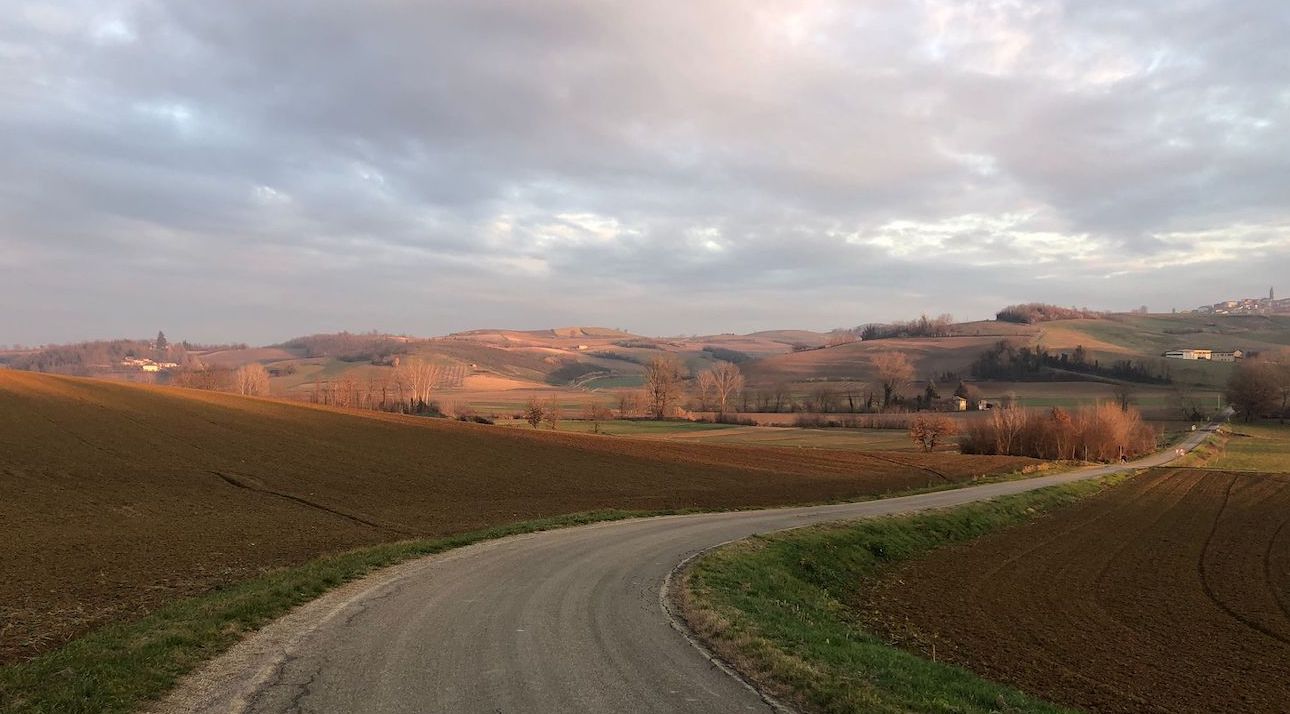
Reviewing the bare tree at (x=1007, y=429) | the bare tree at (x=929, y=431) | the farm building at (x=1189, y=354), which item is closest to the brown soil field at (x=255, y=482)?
the bare tree at (x=929, y=431)

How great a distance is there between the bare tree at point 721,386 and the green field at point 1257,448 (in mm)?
74631

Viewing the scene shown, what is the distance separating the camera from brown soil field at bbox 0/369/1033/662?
16.4 m

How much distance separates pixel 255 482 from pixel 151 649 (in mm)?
28254

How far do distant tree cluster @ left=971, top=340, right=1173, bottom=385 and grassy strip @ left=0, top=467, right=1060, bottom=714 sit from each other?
543 feet

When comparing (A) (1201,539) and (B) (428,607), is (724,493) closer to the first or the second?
(A) (1201,539)

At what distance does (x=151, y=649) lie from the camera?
9203 mm

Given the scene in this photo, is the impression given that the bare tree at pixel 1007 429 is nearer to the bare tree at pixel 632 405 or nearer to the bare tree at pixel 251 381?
the bare tree at pixel 632 405

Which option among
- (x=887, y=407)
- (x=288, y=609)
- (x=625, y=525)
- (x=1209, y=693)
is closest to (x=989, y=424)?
(x=887, y=407)

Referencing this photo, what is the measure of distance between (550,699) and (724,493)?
3272cm

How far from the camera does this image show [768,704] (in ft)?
25.1

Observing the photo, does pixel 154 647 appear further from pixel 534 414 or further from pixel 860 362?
pixel 860 362

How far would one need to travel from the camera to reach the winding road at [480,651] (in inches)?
298

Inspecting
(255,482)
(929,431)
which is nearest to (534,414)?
(929,431)

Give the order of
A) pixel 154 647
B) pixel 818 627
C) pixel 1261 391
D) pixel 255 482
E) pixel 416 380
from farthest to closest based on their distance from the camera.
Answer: pixel 416 380 → pixel 1261 391 → pixel 255 482 → pixel 818 627 → pixel 154 647
